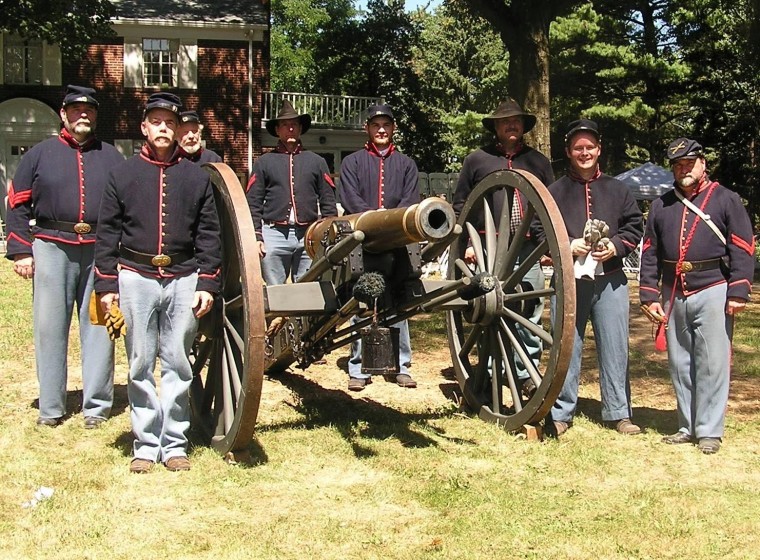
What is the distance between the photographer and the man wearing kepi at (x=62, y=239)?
5590 millimetres

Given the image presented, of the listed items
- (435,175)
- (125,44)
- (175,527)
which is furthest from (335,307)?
(125,44)

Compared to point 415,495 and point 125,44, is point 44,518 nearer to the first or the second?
point 415,495

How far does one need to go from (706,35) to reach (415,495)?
2618cm

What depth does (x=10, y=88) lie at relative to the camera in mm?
25688

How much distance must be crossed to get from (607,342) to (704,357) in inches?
22.3

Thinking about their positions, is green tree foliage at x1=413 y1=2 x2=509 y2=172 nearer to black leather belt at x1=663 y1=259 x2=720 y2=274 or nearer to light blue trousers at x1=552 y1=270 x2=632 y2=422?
light blue trousers at x1=552 y1=270 x2=632 y2=422

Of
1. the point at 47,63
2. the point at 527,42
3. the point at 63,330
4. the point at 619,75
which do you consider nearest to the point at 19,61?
the point at 47,63

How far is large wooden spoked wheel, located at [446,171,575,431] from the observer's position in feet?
16.3

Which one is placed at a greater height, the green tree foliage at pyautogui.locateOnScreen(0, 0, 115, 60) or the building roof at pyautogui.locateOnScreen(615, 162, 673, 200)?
the green tree foliage at pyautogui.locateOnScreen(0, 0, 115, 60)

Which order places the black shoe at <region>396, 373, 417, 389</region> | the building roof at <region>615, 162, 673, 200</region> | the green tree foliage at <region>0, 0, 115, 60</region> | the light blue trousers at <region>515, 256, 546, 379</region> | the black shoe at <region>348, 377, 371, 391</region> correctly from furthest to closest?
the green tree foliage at <region>0, 0, 115, 60</region>, the building roof at <region>615, 162, 673, 200</region>, the black shoe at <region>396, 373, 417, 389</region>, the black shoe at <region>348, 377, 371, 391</region>, the light blue trousers at <region>515, 256, 546, 379</region>

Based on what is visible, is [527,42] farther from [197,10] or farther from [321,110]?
[321,110]

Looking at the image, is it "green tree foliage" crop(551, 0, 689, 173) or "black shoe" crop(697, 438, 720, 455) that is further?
"green tree foliage" crop(551, 0, 689, 173)

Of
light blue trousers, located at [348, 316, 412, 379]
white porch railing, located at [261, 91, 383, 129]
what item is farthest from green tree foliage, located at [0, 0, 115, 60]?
light blue trousers, located at [348, 316, 412, 379]

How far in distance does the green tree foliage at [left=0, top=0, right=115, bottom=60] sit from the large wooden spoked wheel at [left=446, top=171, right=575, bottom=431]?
16.4 meters
